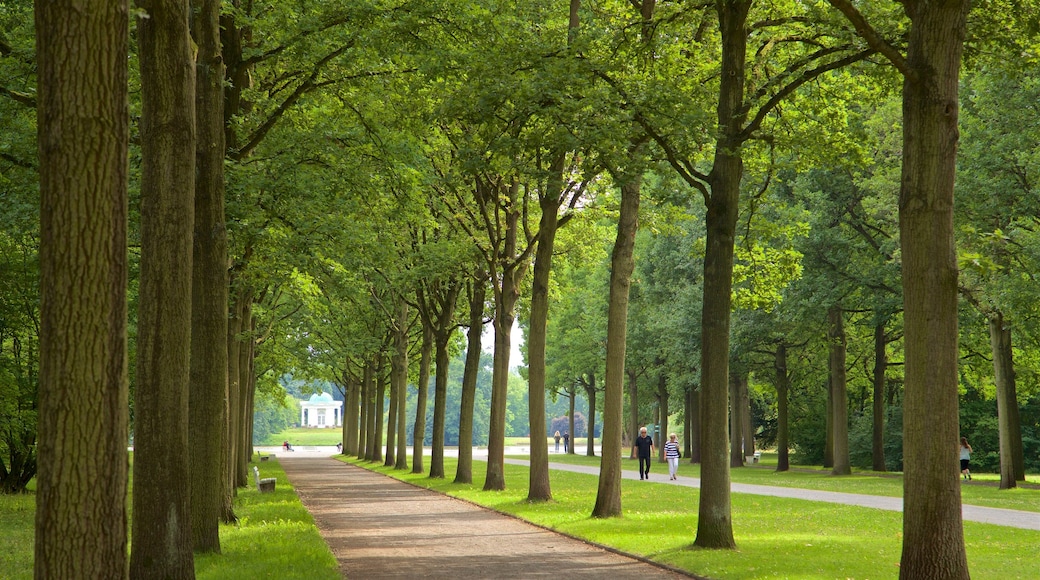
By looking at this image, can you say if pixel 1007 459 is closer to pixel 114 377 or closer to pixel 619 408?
pixel 619 408

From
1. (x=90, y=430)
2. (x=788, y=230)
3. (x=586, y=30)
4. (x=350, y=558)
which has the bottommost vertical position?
(x=350, y=558)

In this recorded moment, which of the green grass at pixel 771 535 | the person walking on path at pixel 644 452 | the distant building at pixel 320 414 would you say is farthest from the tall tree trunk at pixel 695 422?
the distant building at pixel 320 414

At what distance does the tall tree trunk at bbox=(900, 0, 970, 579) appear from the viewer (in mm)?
10203

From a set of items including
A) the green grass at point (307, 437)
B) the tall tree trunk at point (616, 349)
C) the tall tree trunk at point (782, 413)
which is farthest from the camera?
the green grass at point (307, 437)

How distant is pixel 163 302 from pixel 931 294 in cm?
780

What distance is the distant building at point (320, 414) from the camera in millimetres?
181125

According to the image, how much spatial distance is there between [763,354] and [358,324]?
60.2 feet

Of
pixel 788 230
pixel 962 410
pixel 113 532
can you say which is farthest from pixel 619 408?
pixel 962 410

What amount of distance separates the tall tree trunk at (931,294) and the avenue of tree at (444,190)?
26 millimetres

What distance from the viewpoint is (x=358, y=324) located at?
154 feet

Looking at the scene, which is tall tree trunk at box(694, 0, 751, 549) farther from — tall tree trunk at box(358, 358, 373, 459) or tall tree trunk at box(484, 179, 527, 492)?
tall tree trunk at box(358, 358, 373, 459)

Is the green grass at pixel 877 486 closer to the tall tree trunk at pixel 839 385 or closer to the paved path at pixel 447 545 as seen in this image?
the tall tree trunk at pixel 839 385

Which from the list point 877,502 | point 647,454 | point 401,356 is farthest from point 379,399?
point 877,502

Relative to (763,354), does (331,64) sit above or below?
above
